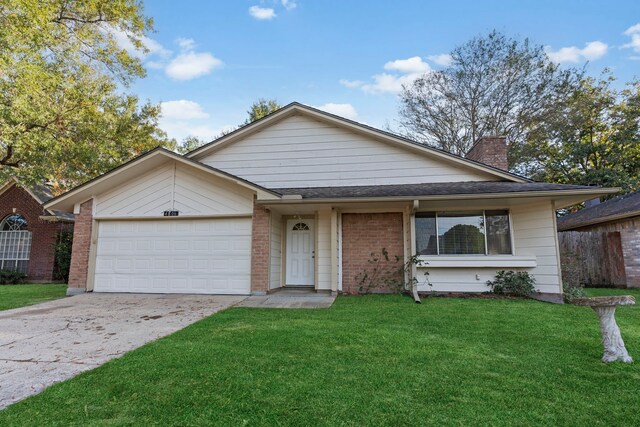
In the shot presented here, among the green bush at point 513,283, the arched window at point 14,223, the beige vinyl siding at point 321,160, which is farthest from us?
the arched window at point 14,223

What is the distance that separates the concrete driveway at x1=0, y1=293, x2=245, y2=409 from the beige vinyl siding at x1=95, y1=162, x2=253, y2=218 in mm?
2272

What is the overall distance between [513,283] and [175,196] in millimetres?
9000

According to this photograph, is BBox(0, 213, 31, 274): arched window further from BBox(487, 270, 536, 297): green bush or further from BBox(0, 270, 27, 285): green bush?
BBox(487, 270, 536, 297): green bush

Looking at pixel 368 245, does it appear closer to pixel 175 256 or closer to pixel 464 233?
pixel 464 233

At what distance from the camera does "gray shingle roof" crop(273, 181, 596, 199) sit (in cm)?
775

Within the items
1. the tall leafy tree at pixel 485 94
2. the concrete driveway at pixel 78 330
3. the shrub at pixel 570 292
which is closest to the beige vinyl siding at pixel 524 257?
the shrub at pixel 570 292

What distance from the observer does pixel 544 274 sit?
820 cm

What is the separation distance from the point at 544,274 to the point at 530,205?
175 centimetres

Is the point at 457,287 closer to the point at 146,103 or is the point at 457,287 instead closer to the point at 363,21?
the point at 363,21

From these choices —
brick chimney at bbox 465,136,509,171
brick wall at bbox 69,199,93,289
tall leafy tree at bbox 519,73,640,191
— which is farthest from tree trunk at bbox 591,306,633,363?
tall leafy tree at bbox 519,73,640,191

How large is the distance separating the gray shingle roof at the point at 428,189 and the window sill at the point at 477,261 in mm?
1747

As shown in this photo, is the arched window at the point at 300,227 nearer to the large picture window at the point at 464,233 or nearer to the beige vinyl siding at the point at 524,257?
the large picture window at the point at 464,233

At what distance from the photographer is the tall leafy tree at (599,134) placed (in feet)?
57.6

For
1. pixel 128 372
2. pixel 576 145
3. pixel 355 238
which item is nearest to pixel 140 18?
pixel 355 238
